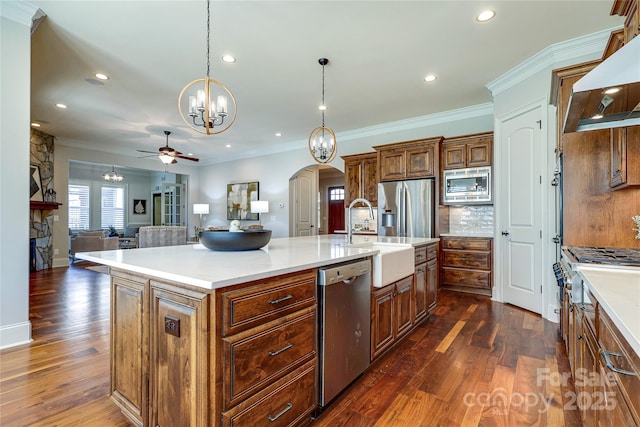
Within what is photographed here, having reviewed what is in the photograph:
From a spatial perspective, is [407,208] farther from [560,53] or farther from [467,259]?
[560,53]

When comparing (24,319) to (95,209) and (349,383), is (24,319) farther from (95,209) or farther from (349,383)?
(95,209)

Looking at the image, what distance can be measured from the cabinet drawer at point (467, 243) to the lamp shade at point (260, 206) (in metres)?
4.26

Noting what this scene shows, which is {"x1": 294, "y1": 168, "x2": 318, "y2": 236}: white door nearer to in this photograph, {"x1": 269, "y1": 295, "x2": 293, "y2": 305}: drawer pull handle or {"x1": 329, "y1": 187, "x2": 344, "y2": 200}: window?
{"x1": 329, "y1": 187, "x2": 344, "y2": 200}: window

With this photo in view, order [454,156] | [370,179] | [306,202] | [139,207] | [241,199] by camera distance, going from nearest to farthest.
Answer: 1. [454,156]
2. [370,179]
3. [306,202]
4. [241,199]
5. [139,207]

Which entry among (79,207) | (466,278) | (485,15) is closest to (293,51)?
(485,15)

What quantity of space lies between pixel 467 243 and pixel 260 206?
15.5 feet

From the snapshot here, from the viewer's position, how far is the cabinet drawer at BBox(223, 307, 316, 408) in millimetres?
1175

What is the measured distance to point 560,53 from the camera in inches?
122

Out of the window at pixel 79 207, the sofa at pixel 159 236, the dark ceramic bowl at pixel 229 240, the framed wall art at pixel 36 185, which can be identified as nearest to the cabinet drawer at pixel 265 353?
the dark ceramic bowl at pixel 229 240

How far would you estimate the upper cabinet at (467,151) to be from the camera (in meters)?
4.33

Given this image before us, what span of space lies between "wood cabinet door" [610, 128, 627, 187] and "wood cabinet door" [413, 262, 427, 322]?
157 centimetres

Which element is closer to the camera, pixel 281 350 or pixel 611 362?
pixel 611 362

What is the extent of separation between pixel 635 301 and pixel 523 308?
3.11 m

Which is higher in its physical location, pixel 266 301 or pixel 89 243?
pixel 266 301
